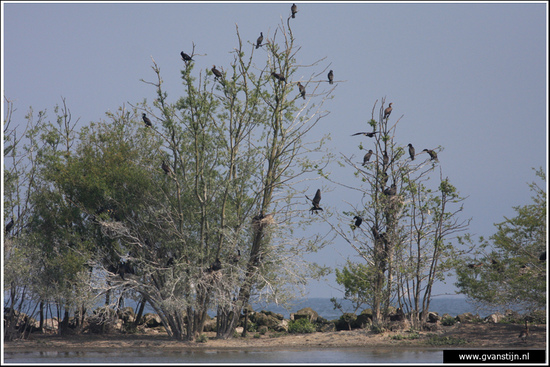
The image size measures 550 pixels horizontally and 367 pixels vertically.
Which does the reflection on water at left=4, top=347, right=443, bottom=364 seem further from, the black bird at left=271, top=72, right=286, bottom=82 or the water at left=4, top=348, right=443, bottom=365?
the black bird at left=271, top=72, right=286, bottom=82

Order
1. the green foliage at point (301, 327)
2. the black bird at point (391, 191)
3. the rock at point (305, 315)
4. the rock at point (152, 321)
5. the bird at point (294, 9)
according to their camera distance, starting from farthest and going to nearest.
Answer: the rock at point (152, 321) < the rock at point (305, 315) < the green foliage at point (301, 327) < the black bird at point (391, 191) < the bird at point (294, 9)

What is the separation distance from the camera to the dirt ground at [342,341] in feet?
59.0

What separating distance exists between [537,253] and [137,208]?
12.8 m

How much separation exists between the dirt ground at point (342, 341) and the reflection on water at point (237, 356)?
3.02 feet

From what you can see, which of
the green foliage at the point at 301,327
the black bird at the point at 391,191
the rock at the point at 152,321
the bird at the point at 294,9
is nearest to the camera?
the bird at the point at 294,9

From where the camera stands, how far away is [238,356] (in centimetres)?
1612

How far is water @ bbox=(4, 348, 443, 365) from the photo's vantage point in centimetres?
1498

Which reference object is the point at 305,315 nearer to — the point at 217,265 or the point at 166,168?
the point at 217,265

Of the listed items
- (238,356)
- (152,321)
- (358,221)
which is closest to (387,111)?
(358,221)

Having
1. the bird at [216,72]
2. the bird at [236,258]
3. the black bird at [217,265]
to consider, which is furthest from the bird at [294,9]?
the black bird at [217,265]

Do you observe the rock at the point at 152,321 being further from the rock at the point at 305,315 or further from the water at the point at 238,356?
the water at the point at 238,356

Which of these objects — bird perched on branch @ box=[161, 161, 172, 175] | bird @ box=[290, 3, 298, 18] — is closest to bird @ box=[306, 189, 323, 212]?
bird perched on branch @ box=[161, 161, 172, 175]

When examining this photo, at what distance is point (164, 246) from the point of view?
770 inches

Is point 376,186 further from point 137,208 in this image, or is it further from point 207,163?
point 137,208
